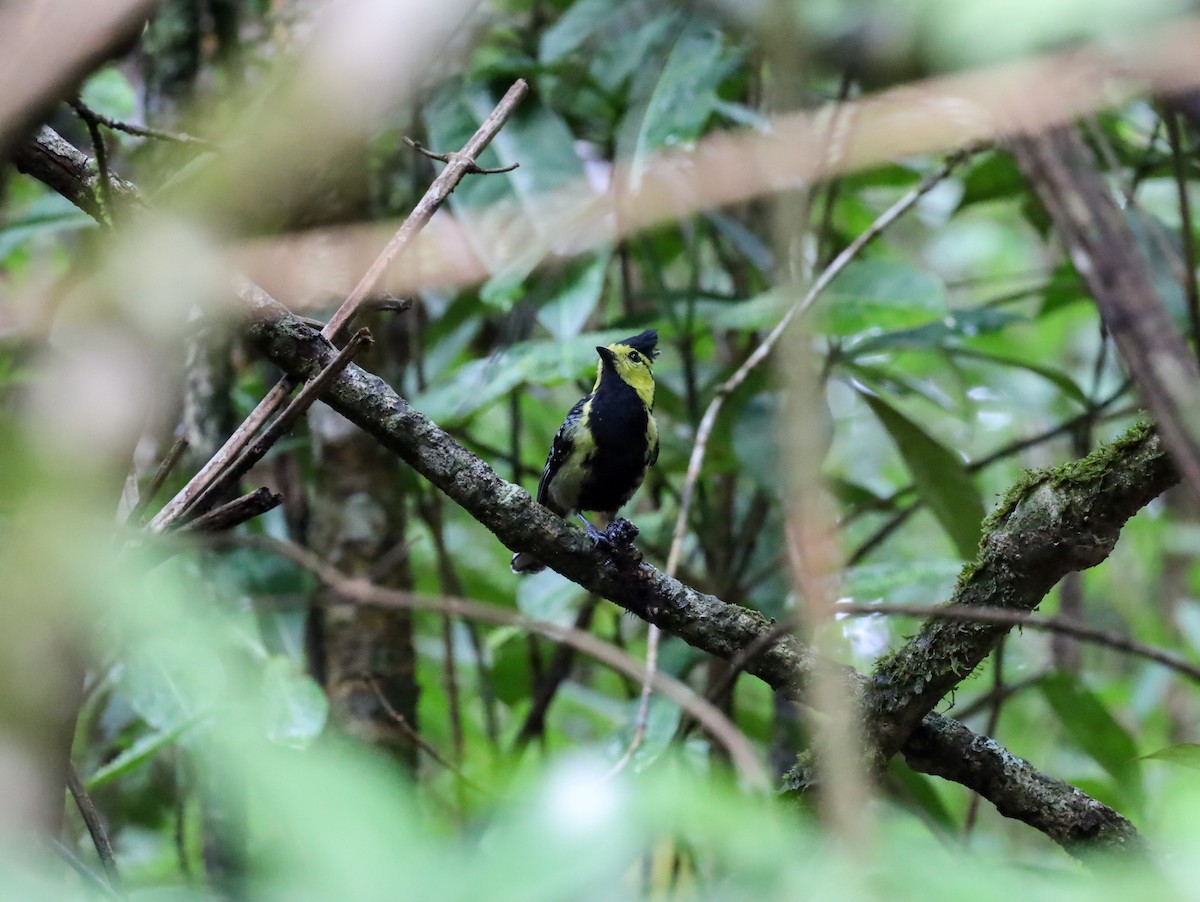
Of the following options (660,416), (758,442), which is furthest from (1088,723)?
(660,416)

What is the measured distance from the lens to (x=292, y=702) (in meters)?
2.60

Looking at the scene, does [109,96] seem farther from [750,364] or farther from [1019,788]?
[1019,788]

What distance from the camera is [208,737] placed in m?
2.47

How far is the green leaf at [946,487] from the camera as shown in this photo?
2.97 meters

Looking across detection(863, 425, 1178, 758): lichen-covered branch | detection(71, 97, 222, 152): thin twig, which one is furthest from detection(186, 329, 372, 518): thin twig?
detection(863, 425, 1178, 758): lichen-covered branch

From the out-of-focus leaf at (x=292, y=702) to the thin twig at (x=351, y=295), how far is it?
3.61 ft

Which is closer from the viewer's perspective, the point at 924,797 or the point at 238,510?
the point at 238,510

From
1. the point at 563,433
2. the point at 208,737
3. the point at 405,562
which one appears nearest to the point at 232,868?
the point at 208,737

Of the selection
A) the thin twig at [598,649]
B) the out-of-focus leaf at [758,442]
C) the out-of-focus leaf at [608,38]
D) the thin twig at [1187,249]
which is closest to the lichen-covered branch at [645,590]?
the thin twig at [1187,249]

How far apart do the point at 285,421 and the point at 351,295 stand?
22 centimetres

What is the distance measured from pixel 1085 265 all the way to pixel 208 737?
2.19 meters

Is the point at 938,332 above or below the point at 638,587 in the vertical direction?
above

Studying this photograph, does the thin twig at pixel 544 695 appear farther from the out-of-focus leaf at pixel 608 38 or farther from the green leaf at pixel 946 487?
the out-of-focus leaf at pixel 608 38

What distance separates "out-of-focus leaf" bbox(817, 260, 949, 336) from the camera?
2.81 m
